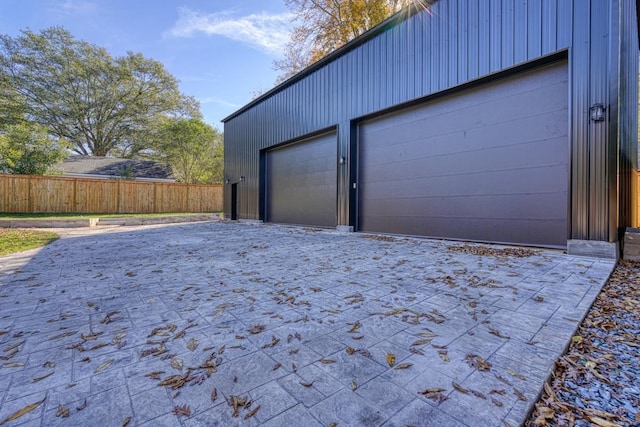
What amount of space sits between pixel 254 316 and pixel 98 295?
5.09ft

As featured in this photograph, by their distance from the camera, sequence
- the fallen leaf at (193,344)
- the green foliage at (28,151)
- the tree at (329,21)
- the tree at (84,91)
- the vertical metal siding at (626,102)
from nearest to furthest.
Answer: the fallen leaf at (193,344) → the vertical metal siding at (626,102) → the tree at (329,21) → the green foliage at (28,151) → the tree at (84,91)

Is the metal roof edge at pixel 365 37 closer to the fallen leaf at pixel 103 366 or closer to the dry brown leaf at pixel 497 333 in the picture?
the dry brown leaf at pixel 497 333

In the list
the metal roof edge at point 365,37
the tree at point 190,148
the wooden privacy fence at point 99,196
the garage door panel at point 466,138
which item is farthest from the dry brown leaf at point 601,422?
the tree at point 190,148

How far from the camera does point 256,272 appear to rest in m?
3.36

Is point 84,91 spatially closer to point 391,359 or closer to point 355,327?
point 355,327

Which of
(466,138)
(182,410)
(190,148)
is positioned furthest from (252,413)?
(190,148)

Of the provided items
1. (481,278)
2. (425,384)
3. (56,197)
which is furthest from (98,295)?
(56,197)

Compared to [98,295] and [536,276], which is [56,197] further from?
[536,276]

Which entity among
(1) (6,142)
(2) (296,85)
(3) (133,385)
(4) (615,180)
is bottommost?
(3) (133,385)

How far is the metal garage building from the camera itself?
3971 mm

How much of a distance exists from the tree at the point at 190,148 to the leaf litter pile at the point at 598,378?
21121 mm

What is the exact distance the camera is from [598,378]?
135 centimetres

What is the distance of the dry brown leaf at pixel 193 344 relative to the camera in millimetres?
1594

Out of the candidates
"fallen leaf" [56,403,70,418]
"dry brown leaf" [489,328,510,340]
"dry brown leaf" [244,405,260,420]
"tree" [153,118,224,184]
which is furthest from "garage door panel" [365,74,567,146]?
"tree" [153,118,224,184]
